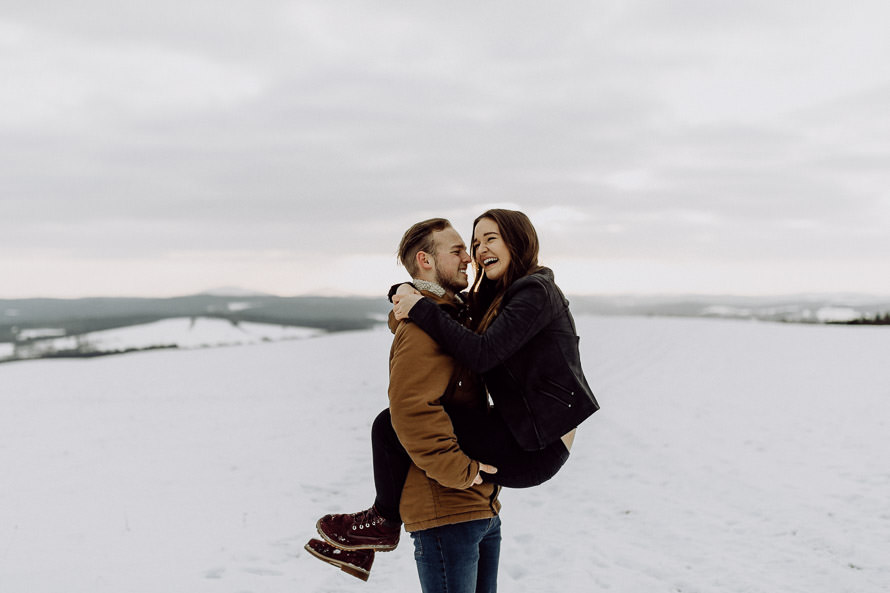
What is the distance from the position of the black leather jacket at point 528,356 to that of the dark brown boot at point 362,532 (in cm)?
77

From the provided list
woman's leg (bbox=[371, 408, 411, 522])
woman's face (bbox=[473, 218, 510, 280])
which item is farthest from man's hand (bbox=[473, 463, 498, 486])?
woman's face (bbox=[473, 218, 510, 280])

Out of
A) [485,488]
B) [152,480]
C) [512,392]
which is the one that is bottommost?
[152,480]

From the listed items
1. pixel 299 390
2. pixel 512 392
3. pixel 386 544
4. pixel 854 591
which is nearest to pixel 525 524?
pixel 854 591

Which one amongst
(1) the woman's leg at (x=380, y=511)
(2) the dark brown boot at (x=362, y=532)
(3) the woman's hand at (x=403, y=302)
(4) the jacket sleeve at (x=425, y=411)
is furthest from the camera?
(2) the dark brown boot at (x=362, y=532)

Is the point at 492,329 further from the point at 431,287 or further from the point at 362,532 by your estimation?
the point at 362,532

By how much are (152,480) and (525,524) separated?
485 centimetres

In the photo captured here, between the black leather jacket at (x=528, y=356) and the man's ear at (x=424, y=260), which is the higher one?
the man's ear at (x=424, y=260)

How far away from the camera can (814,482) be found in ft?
25.2

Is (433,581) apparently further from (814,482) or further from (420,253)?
(814,482)

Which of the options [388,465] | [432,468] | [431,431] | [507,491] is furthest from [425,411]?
[507,491]

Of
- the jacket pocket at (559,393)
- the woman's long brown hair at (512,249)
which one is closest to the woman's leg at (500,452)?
the jacket pocket at (559,393)

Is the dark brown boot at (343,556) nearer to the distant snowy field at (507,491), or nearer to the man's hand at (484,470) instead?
the man's hand at (484,470)

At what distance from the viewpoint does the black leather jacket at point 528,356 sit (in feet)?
7.91

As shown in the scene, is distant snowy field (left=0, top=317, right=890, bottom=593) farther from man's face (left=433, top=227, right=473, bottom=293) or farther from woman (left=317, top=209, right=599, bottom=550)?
man's face (left=433, top=227, right=473, bottom=293)
